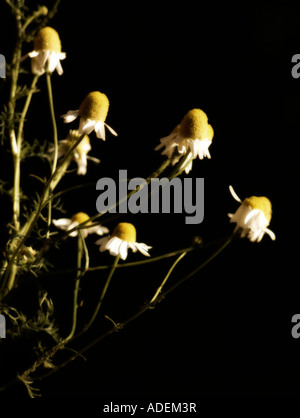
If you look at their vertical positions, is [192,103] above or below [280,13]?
below

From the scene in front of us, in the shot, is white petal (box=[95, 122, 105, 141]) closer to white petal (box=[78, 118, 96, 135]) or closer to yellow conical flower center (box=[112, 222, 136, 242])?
white petal (box=[78, 118, 96, 135])

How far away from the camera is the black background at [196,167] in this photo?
1.12 m

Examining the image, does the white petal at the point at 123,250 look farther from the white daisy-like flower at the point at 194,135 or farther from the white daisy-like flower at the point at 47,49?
the white daisy-like flower at the point at 47,49

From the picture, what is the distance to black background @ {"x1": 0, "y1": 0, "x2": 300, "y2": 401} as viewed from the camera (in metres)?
1.12

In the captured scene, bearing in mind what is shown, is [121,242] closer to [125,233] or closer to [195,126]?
[125,233]

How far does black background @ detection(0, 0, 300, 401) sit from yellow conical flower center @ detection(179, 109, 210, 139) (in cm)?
56

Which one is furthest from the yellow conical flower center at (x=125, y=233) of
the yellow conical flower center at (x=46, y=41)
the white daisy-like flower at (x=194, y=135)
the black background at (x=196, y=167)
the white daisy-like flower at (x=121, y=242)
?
the black background at (x=196, y=167)

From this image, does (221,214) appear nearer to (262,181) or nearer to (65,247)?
(262,181)

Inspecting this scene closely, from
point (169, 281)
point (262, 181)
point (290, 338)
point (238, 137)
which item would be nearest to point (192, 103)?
point (238, 137)

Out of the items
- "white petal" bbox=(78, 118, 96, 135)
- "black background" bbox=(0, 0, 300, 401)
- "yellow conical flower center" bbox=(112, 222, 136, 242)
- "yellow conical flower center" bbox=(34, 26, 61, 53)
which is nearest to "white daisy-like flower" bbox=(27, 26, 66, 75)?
"yellow conical flower center" bbox=(34, 26, 61, 53)

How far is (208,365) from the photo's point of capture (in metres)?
1.13

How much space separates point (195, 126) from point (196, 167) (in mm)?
569

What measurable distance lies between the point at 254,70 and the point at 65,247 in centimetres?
63

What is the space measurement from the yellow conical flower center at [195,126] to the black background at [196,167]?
556mm
